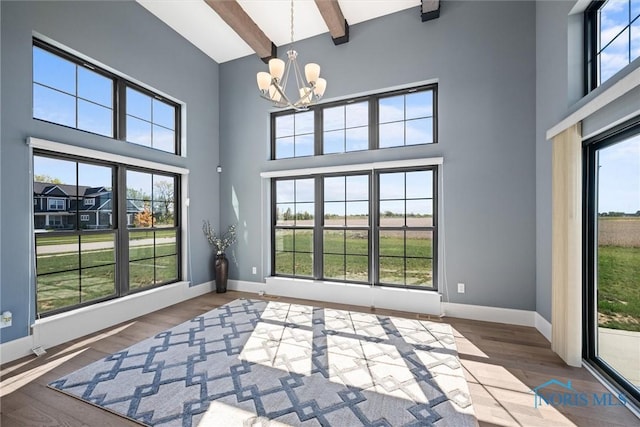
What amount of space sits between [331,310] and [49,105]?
13.4 feet

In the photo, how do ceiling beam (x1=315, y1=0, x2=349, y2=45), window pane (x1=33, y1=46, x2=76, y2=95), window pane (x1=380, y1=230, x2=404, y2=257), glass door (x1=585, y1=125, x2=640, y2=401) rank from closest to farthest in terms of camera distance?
glass door (x1=585, y1=125, x2=640, y2=401) < window pane (x1=33, y1=46, x2=76, y2=95) < ceiling beam (x1=315, y1=0, x2=349, y2=45) < window pane (x1=380, y1=230, x2=404, y2=257)

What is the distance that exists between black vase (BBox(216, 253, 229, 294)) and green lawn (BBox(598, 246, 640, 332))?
4781 millimetres

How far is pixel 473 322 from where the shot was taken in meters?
3.42

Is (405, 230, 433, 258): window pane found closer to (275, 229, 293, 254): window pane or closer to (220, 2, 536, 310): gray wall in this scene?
(220, 2, 536, 310): gray wall

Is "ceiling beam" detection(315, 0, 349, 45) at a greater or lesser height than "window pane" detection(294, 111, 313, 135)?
greater

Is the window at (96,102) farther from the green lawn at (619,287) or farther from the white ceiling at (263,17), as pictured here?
the green lawn at (619,287)

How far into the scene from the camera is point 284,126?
15.7ft

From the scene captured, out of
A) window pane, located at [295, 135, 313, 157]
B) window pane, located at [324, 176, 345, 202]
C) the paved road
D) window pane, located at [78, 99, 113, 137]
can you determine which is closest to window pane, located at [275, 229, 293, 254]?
window pane, located at [324, 176, 345, 202]

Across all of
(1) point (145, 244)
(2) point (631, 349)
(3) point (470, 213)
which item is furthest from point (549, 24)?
(1) point (145, 244)

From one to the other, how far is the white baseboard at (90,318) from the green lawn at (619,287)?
16.5 feet

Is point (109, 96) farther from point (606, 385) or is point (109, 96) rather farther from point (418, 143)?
point (606, 385)

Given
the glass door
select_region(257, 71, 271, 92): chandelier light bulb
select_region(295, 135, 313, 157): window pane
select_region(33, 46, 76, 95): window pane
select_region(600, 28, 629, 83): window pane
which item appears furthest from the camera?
select_region(295, 135, 313, 157): window pane

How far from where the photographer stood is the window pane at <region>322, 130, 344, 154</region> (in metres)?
4.32

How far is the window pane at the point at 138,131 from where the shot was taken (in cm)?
372
